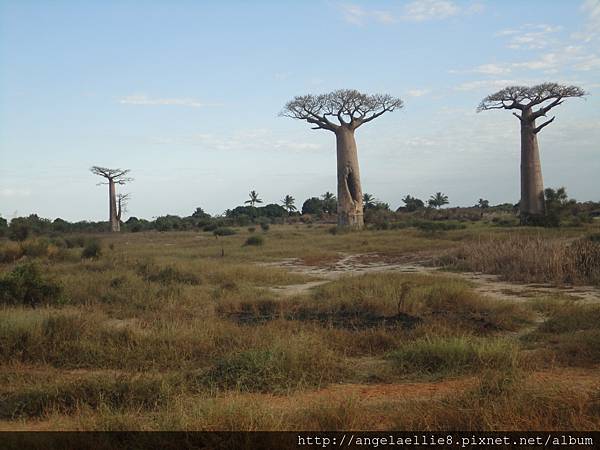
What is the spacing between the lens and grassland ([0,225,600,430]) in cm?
329

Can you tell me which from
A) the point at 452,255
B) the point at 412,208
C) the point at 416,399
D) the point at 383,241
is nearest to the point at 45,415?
the point at 416,399

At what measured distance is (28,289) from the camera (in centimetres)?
823

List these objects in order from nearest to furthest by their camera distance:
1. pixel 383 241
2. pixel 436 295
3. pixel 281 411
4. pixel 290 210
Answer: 1. pixel 281 411
2. pixel 436 295
3. pixel 383 241
4. pixel 290 210

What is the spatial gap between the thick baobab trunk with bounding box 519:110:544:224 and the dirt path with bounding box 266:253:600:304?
13.8 meters

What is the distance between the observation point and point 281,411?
3.47 m

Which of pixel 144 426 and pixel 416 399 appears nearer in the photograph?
pixel 144 426

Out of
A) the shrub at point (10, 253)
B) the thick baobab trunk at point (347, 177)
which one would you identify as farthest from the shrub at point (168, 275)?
the thick baobab trunk at point (347, 177)

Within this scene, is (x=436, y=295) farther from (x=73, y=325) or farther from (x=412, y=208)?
(x=412, y=208)

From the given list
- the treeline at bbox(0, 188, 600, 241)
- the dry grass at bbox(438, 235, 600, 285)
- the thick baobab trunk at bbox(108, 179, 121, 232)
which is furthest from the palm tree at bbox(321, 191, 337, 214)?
the dry grass at bbox(438, 235, 600, 285)

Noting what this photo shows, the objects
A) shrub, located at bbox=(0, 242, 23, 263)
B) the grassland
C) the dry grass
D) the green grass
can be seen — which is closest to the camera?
the grassland

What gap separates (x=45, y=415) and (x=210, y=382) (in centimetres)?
122

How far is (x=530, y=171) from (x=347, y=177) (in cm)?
983

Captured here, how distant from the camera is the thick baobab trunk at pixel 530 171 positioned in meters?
26.9

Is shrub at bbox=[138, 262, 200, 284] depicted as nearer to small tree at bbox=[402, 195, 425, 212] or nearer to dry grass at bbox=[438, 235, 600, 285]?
dry grass at bbox=[438, 235, 600, 285]
